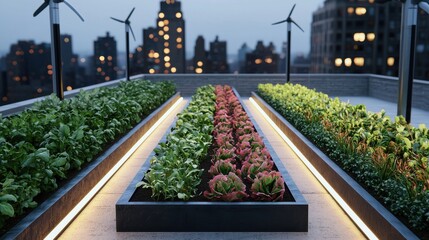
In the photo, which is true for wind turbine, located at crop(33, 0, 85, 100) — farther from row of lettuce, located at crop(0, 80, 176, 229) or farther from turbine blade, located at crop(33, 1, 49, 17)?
row of lettuce, located at crop(0, 80, 176, 229)

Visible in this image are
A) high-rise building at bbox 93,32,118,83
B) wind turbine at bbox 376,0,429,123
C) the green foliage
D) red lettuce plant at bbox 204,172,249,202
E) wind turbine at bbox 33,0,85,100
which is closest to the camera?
red lettuce plant at bbox 204,172,249,202

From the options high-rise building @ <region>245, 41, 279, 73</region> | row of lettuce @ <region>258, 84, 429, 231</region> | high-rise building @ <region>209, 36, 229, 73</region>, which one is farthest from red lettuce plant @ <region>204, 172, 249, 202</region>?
high-rise building @ <region>245, 41, 279, 73</region>

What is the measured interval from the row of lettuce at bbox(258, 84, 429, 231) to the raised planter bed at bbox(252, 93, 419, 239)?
0.51 feet

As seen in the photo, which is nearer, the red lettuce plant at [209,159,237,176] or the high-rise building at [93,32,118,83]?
the red lettuce plant at [209,159,237,176]

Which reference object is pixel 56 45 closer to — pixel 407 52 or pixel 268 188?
pixel 268 188

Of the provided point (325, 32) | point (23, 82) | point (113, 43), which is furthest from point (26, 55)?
point (325, 32)

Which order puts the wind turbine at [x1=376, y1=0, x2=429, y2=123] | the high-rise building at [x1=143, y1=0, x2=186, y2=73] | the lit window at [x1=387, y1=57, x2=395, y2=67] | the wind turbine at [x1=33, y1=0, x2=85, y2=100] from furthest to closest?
the lit window at [x1=387, y1=57, x2=395, y2=67]
the high-rise building at [x1=143, y1=0, x2=186, y2=73]
the wind turbine at [x1=33, y1=0, x2=85, y2=100]
the wind turbine at [x1=376, y1=0, x2=429, y2=123]

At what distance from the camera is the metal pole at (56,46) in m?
13.9

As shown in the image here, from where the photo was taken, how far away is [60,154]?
8.03 meters

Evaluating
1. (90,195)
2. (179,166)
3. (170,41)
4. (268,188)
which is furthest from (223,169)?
(170,41)

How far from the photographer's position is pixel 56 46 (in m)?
13.9

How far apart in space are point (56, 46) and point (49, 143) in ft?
19.6

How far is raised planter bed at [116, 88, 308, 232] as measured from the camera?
282 inches

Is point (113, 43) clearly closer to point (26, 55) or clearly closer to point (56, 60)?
point (26, 55)
